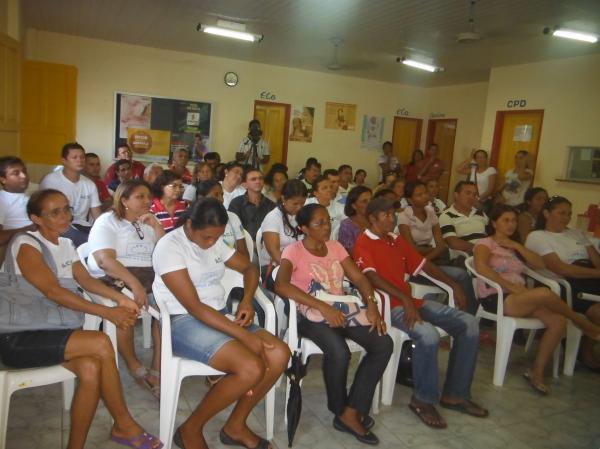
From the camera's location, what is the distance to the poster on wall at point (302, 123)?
8.49m

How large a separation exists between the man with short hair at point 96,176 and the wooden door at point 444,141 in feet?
20.2

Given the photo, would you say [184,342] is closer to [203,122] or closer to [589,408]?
[589,408]

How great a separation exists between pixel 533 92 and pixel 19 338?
685 cm

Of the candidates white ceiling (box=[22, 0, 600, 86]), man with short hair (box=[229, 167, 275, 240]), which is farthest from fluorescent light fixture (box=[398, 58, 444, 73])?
man with short hair (box=[229, 167, 275, 240])

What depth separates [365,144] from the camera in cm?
918

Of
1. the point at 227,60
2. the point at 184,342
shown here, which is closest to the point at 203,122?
the point at 227,60

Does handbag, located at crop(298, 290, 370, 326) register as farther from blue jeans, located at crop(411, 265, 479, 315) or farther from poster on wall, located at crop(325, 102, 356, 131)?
poster on wall, located at crop(325, 102, 356, 131)

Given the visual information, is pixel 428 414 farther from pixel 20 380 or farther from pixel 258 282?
pixel 20 380

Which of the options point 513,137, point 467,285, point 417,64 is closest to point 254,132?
point 417,64

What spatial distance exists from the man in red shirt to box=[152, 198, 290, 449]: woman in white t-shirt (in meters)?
0.78

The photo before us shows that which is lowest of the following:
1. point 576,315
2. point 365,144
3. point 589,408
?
point 589,408

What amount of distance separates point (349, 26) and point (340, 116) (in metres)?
3.51

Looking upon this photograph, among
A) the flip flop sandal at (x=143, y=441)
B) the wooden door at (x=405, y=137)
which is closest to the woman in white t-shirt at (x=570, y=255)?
the flip flop sandal at (x=143, y=441)

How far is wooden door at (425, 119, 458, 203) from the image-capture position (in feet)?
29.3
